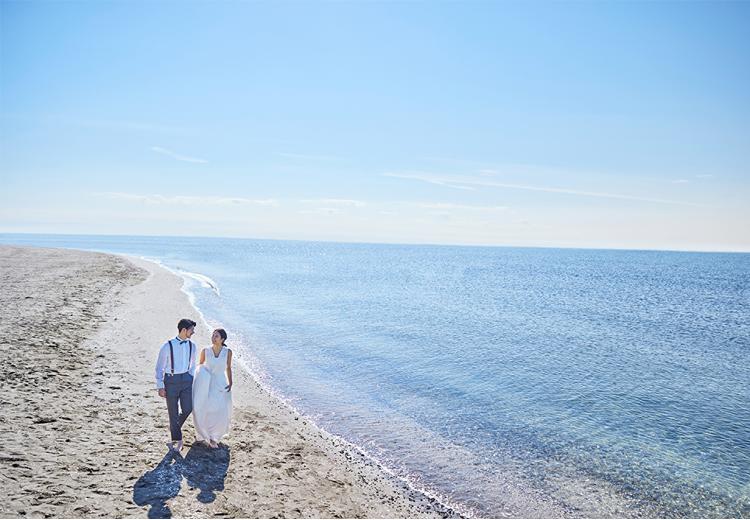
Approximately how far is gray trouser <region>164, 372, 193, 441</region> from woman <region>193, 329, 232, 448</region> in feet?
0.40

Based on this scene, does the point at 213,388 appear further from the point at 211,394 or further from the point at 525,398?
the point at 525,398

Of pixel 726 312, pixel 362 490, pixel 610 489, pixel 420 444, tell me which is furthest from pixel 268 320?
pixel 726 312

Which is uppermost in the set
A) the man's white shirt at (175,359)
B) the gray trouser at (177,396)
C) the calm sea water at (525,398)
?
the man's white shirt at (175,359)

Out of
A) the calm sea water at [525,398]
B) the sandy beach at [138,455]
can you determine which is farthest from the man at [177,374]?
the calm sea water at [525,398]

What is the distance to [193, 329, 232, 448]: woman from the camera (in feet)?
29.1

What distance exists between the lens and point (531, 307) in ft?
140

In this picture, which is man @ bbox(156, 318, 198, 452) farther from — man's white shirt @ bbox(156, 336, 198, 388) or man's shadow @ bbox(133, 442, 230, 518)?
man's shadow @ bbox(133, 442, 230, 518)

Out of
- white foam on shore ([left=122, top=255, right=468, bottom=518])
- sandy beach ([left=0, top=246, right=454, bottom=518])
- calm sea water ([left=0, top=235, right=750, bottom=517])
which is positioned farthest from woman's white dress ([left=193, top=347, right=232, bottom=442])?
calm sea water ([left=0, top=235, right=750, bottom=517])

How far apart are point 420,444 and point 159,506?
287 inches

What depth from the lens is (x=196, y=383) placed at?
353 inches

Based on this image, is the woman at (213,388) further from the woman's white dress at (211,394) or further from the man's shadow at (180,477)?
the man's shadow at (180,477)

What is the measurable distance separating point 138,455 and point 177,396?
1.38 metres

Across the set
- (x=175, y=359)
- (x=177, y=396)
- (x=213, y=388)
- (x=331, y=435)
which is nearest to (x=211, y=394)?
(x=213, y=388)

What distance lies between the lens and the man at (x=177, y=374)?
8500mm
